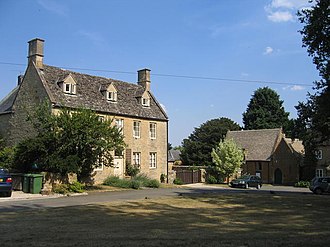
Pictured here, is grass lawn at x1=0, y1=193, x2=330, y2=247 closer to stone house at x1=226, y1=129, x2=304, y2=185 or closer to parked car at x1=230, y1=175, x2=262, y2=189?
parked car at x1=230, y1=175, x2=262, y2=189

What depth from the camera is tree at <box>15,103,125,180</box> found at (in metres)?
26.3

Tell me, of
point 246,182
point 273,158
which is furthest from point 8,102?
point 273,158

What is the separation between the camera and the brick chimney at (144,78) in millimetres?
41938

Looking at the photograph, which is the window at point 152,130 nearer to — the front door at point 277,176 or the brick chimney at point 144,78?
the brick chimney at point 144,78

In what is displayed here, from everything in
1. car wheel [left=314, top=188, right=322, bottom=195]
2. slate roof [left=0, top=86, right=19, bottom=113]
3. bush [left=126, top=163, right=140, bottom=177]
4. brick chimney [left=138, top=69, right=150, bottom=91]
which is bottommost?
car wheel [left=314, top=188, right=322, bottom=195]

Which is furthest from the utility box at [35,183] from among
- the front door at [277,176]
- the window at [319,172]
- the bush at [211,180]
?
the window at [319,172]

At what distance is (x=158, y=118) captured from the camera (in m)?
39.6

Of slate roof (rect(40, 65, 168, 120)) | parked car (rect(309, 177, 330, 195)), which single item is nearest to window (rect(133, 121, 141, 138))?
slate roof (rect(40, 65, 168, 120))

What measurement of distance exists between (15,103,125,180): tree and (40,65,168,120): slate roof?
9.33 feet

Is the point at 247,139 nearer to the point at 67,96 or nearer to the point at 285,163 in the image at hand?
the point at 285,163

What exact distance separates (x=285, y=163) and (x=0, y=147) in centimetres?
3872

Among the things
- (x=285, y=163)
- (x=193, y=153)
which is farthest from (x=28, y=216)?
(x=193, y=153)

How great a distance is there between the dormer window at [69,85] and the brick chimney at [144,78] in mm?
10536

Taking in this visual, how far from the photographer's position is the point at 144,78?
4206 cm
